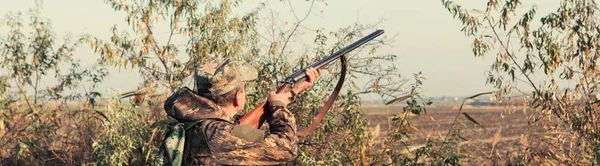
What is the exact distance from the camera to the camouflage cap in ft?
13.5

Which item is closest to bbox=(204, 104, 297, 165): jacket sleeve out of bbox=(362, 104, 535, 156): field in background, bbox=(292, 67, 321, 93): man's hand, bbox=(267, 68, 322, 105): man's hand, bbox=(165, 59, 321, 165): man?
bbox=(165, 59, 321, 165): man

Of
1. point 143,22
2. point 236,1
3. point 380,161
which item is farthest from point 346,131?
point 143,22

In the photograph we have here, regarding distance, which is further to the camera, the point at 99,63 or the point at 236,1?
the point at 99,63

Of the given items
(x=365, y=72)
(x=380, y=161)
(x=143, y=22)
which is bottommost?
(x=380, y=161)

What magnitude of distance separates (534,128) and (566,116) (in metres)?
0.59

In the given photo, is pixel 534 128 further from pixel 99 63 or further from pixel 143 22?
pixel 99 63

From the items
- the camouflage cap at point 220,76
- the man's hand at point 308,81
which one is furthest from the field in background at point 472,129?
the camouflage cap at point 220,76

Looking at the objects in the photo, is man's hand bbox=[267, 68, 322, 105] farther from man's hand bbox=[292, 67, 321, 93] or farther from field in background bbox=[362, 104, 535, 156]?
field in background bbox=[362, 104, 535, 156]

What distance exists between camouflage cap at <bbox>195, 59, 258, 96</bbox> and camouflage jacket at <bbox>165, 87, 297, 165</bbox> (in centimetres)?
7

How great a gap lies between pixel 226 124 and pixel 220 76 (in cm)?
26

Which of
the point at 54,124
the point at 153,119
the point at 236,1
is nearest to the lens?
the point at 153,119

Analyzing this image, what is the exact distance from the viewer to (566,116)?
26.9 feet

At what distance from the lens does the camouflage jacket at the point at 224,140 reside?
398 centimetres

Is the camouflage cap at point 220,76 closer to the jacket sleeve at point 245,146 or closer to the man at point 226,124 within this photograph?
the man at point 226,124
